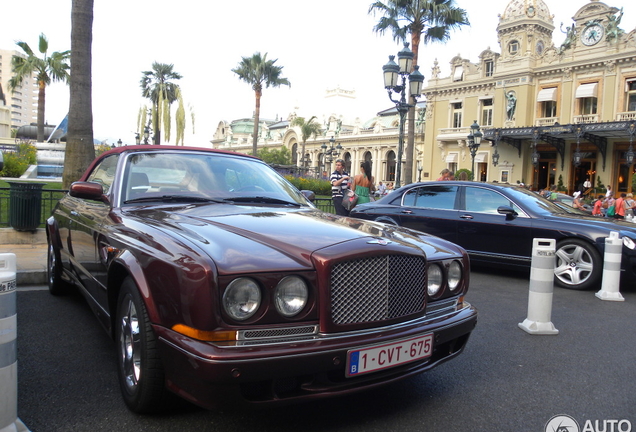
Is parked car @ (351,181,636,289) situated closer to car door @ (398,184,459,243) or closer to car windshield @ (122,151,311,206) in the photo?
car door @ (398,184,459,243)

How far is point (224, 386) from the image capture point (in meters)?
2.09

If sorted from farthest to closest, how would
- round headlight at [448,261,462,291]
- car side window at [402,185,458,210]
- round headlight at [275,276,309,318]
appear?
car side window at [402,185,458,210], round headlight at [448,261,462,291], round headlight at [275,276,309,318]

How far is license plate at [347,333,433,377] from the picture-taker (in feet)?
7.58

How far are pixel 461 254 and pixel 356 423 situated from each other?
1.25m

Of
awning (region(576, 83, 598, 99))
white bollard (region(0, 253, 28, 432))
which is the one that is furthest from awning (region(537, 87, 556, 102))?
white bollard (region(0, 253, 28, 432))


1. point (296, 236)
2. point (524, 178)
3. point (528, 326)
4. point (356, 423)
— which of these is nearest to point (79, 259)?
point (296, 236)

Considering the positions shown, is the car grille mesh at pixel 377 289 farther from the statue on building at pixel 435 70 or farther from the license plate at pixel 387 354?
the statue on building at pixel 435 70

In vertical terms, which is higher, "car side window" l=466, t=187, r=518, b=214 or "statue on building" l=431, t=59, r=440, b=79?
"statue on building" l=431, t=59, r=440, b=79

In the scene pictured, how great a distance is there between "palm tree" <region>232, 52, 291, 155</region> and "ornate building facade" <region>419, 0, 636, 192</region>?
14898mm

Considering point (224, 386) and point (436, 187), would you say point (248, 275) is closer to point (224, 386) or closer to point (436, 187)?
point (224, 386)

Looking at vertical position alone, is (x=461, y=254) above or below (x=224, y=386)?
above

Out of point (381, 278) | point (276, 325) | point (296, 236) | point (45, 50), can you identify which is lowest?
point (276, 325)

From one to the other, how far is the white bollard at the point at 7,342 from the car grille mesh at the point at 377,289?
1458mm

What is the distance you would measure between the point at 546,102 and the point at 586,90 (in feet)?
11.8
